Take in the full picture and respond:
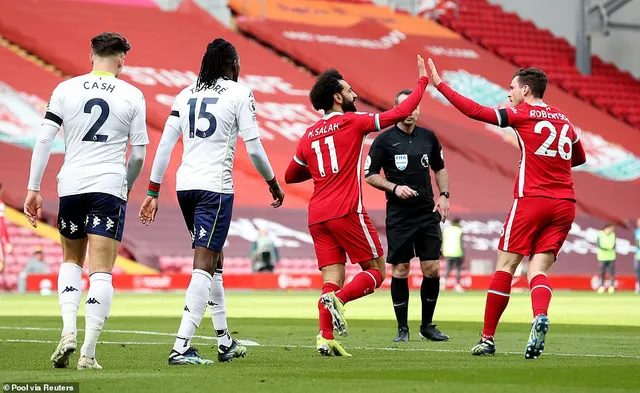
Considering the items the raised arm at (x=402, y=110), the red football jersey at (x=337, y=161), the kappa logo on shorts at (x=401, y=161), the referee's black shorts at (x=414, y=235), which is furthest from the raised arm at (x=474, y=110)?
the referee's black shorts at (x=414, y=235)

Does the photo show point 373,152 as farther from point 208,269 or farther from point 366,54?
point 366,54

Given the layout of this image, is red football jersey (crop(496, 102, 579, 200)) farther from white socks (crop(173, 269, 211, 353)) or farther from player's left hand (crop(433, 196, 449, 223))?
white socks (crop(173, 269, 211, 353))

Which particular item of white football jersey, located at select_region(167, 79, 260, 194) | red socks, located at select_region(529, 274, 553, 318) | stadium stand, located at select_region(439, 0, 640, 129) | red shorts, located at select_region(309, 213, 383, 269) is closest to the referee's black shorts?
red shorts, located at select_region(309, 213, 383, 269)

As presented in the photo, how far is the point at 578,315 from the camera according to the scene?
1689 cm

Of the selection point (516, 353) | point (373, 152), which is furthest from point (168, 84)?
point (516, 353)

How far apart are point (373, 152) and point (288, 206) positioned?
72.7 ft

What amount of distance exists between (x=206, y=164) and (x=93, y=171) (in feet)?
2.73

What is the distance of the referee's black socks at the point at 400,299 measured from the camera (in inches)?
441

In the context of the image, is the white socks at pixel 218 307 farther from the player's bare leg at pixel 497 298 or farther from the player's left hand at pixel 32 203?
the player's bare leg at pixel 497 298

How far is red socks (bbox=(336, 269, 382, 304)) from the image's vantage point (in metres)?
9.09

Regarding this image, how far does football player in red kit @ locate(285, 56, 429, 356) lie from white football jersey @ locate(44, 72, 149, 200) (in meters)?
1.70

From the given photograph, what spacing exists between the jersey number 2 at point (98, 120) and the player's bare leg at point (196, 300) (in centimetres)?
103

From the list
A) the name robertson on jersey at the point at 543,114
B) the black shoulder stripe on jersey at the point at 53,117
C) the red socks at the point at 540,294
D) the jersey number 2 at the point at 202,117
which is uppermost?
the name robertson on jersey at the point at 543,114

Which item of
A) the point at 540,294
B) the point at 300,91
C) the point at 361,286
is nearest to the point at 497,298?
the point at 540,294
